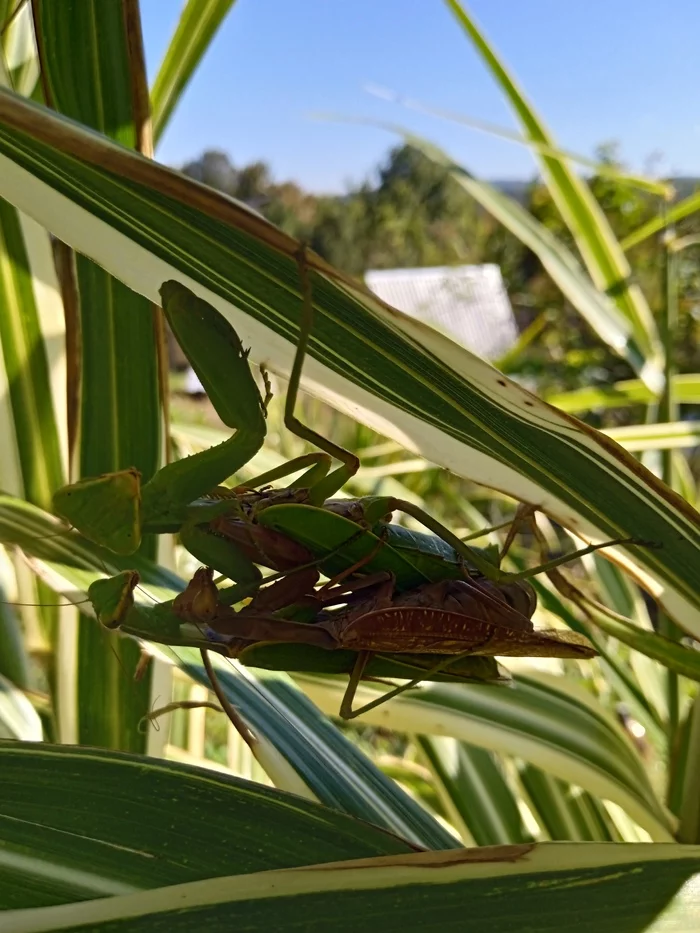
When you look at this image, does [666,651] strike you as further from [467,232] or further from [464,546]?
[467,232]

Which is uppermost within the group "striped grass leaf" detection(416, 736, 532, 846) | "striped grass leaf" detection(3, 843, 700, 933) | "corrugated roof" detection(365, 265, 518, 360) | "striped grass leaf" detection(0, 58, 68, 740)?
"corrugated roof" detection(365, 265, 518, 360)

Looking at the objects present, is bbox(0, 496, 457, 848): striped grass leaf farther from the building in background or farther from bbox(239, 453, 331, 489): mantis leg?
the building in background

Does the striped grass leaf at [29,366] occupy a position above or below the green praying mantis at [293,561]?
above

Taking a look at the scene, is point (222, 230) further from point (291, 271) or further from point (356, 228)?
point (356, 228)

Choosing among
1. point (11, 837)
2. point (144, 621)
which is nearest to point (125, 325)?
point (144, 621)

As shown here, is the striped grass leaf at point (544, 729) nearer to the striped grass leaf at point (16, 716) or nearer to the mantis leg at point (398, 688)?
the mantis leg at point (398, 688)

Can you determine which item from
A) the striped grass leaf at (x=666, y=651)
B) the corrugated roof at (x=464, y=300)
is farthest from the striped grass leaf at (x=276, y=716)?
the corrugated roof at (x=464, y=300)

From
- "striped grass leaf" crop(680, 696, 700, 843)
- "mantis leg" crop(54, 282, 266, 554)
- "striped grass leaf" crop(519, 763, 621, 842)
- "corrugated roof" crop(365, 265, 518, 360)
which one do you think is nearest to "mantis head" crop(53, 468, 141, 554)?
"mantis leg" crop(54, 282, 266, 554)
